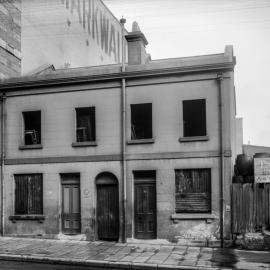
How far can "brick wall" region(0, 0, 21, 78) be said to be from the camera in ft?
67.3

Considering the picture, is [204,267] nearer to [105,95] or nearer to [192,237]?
[192,237]

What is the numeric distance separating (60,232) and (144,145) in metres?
5.13

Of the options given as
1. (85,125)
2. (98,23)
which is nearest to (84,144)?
(85,125)

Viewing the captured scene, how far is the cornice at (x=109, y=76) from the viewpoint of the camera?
15.6 metres

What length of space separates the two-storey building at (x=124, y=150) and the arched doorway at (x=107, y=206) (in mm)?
41

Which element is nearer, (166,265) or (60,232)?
(166,265)

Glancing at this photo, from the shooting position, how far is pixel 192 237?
15.3 metres

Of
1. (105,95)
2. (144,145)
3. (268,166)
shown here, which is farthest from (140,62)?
(268,166)

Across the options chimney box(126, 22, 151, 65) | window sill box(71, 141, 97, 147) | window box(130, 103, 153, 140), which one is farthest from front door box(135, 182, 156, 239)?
chimney box(126, 22, 151, 65)

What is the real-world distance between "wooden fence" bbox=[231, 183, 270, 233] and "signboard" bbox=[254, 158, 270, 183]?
266mm

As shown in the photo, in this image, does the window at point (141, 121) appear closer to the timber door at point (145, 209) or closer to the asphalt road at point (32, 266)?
the timber door at point (145, 209)

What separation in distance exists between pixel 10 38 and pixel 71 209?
33.1 ft

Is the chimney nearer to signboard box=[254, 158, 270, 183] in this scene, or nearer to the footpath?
signboard box=[254, 158, 270, 183]

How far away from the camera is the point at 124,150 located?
641 inches
